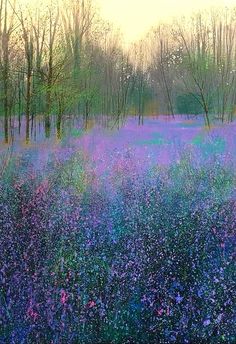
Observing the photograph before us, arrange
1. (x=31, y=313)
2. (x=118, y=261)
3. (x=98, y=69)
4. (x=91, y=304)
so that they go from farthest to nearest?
(x=98, y=69) → (x=118, y=261) → (x=91, y=304) → (x=31, y=313)

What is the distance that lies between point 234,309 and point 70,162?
18.7ft

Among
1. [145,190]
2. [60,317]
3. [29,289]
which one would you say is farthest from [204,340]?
[145,190]

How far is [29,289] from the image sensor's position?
13.9ft

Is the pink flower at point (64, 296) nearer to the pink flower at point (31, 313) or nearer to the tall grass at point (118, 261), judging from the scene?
the tall grass at point (118, 261)

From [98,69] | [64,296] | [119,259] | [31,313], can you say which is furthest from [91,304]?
[98,69]

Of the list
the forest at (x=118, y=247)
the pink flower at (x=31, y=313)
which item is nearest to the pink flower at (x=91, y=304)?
the forest at (x=118, y=247)

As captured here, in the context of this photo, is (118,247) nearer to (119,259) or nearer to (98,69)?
(119,259)

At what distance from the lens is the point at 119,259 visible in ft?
15.3

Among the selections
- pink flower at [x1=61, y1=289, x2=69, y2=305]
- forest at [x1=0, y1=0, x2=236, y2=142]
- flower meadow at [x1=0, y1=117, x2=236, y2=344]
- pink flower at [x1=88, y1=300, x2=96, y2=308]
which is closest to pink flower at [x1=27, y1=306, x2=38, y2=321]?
flower meadow at [x1=0, y1=117, x2=236, y2=344]

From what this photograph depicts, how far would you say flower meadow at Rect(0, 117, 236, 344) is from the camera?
153 inches

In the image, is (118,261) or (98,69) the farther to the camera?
(98,69)

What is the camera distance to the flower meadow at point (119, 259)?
3.89m

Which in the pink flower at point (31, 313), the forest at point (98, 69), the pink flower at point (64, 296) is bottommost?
the pink flower at point (31, 313)

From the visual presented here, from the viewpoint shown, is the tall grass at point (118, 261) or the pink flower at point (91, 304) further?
the pink flower at point (91, 304)
